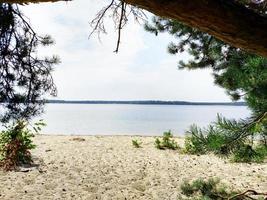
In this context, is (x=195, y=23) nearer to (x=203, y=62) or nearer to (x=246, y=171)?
(x=203, y=62)

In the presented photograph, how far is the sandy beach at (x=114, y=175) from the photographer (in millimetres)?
7727

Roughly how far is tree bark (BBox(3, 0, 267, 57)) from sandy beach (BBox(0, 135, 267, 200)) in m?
5.88

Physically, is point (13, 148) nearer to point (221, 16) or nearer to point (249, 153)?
point (249, 153)

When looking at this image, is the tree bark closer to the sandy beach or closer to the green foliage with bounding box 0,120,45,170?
the sandy beach

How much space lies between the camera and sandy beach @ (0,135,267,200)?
7.73 m

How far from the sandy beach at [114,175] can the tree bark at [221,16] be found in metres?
5.88

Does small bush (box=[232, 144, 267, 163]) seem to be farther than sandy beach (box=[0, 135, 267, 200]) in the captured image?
No

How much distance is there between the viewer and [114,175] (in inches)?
362

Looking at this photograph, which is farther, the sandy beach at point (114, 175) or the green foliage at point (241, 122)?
the sandy beach at point (114, 175)

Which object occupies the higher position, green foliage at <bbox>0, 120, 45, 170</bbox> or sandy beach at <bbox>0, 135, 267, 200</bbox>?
green foliage at <bbox>0, 120, 45, 170</bbox>

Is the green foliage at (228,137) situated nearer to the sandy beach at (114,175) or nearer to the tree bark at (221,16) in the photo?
the tree bark at (221,16)

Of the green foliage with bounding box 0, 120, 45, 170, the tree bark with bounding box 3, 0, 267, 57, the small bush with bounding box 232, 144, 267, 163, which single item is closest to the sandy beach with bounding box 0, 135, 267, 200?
the green foliage with bounding box 0, 120, 45, 170

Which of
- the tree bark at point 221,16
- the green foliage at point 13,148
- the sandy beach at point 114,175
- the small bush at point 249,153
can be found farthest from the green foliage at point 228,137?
the green foliage at point 13,148

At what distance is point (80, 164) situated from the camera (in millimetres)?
10336
